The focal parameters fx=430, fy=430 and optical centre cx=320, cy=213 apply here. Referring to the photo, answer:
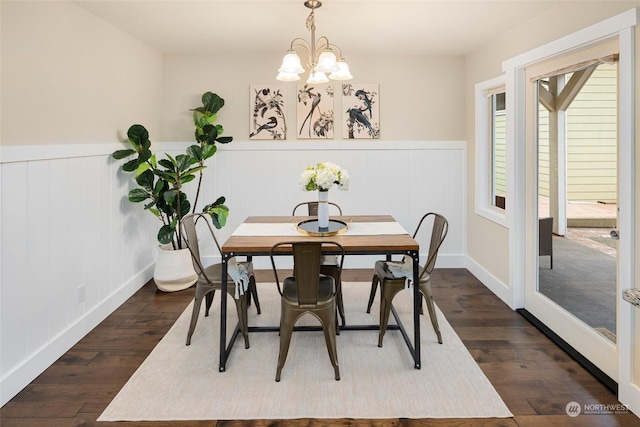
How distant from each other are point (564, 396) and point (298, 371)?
4.86 ft

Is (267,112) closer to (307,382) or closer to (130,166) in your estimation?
(130,166)

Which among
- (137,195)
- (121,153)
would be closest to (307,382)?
(137,195)

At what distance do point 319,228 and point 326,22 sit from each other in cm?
173

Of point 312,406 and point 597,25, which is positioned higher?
point 597,25

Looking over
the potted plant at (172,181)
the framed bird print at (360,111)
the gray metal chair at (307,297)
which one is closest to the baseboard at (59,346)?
the potted plant at (172,181)

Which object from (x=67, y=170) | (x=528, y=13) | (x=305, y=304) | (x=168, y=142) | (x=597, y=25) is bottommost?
(x=305, y=304)

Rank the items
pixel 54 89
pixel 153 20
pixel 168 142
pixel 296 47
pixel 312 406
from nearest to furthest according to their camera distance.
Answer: pixel 312 406
pixel 54 89
pixel 153 20
pixel 296 47
pixel 168 142

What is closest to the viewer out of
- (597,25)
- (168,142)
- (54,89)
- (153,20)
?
(597,25)

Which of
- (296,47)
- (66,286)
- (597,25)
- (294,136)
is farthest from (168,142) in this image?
(597,25)

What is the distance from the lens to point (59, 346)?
2.83 m

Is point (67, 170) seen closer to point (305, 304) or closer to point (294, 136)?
point (305, 304)

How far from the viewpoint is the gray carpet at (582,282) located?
103 inches

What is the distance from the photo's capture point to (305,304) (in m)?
2.52

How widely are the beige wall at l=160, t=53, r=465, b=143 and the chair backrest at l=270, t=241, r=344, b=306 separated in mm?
2685
